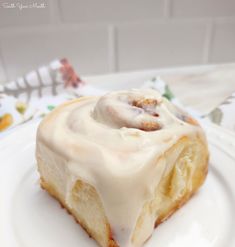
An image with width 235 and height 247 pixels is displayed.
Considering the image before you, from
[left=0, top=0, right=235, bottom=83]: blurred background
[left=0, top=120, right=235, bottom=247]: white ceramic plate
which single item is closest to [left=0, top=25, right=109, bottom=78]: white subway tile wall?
[left=0, top=0, right=235, bottom=83]: blurred background

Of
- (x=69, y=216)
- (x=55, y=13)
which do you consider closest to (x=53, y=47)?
(x=55, y=13)

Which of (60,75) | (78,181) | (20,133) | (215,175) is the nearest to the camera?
(78,181)

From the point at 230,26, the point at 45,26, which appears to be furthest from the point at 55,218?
the point at 230,26

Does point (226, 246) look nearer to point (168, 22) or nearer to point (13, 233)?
point (13, 233)

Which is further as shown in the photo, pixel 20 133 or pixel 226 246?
pixel 20 133

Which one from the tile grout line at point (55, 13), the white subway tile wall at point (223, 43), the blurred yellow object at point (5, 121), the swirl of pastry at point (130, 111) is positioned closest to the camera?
the swirl of pastry at point (130, 111)

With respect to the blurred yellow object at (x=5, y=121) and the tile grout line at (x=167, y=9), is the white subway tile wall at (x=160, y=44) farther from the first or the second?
the blurred yellow object at (x=5, y=121)

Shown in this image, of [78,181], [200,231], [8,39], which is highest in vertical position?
[8,39]

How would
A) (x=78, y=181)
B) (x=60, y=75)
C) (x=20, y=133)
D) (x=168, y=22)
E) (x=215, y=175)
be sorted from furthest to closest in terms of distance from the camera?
(x=168, y=22) < (x=60, y=75) < (x=20, y=133) < (x=215, y=175) < (x=78, y=181)

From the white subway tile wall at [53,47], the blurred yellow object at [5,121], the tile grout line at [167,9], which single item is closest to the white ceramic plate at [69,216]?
the blurred yellow object at [5,121]
